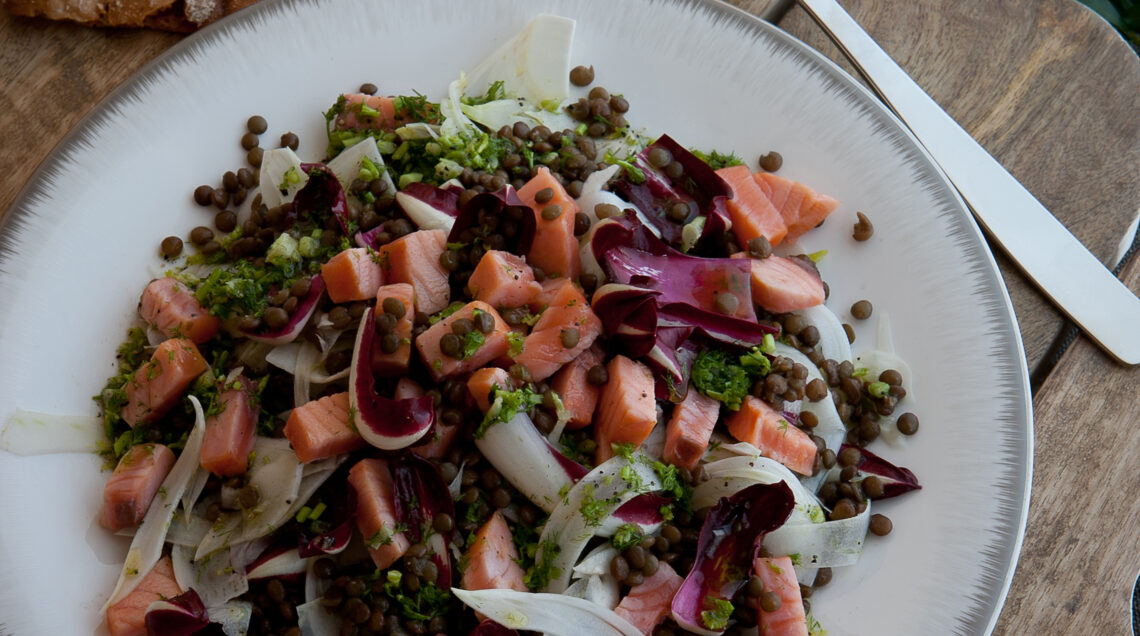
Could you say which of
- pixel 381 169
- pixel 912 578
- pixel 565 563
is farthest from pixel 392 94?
pixel 912 578

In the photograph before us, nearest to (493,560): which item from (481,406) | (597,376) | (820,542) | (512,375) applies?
(481,406)

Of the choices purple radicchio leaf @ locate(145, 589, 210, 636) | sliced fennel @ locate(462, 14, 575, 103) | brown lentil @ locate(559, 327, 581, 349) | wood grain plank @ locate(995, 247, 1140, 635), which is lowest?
wood grain plank @ locate(995, 247, 1140, 635)

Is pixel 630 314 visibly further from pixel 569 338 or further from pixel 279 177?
pixel 279 177

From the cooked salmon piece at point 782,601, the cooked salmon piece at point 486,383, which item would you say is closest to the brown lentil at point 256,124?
the cooked salmon piece at point 486,383

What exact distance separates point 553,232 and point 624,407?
2.59ft

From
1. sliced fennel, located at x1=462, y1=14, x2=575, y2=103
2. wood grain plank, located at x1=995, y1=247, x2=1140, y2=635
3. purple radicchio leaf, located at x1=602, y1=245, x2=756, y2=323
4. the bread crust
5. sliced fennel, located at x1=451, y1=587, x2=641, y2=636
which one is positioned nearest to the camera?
sliced fennel, located at x1=451, y1=587, x2=641, y2=636

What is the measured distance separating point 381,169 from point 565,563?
1.76m

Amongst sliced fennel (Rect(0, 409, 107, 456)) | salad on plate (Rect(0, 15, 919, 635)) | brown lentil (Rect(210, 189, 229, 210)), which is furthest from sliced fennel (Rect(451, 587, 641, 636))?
brown lentil (Rect(210, 189, 229, 210))

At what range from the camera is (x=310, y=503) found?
125 inches

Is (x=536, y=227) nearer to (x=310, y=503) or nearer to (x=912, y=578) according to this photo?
(x=310, y=503)

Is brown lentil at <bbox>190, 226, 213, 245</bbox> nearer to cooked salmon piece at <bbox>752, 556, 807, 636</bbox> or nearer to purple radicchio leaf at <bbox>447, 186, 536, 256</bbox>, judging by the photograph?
purple radicchio leaf at <bbox>447, 186, 536, 256</bbox>

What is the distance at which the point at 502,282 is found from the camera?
3254 millimetres

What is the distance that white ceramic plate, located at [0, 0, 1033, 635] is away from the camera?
10.7 ft

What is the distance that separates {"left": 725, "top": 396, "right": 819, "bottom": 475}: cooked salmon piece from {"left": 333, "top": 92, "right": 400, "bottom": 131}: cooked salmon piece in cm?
195
